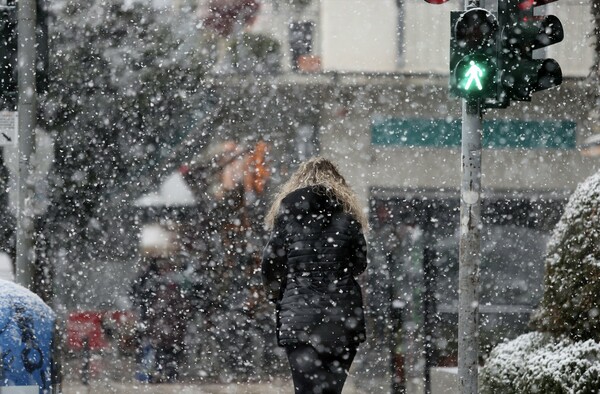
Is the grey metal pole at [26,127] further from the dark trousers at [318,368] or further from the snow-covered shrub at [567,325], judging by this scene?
the snow-covered shrub at [567,325]

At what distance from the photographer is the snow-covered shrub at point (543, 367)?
19.2 ft

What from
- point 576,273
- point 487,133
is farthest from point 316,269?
point 487,133

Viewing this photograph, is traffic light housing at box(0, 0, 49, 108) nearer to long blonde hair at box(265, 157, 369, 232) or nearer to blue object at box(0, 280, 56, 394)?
long blonde hair at box(265, 157, 369, 232)

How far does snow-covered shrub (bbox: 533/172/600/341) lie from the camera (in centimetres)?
611

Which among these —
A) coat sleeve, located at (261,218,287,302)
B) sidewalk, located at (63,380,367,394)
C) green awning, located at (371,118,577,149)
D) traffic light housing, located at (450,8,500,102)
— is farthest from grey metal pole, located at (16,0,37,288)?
green awning, located at (371,118,577,149)

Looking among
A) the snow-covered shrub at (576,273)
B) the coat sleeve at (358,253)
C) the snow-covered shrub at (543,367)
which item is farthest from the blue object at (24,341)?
the snow-covered shrub at (576,273)

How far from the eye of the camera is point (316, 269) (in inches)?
243

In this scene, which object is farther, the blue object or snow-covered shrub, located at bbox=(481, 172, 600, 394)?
snow-covered shrub, located at bbox=(481, 172, 600, 394)

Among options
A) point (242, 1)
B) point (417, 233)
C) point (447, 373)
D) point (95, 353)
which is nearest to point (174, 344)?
point (95, 353)

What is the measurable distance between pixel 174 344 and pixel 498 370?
271 inches

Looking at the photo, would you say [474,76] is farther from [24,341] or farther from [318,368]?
[24,341]

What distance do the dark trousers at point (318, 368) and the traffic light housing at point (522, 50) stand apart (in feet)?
6.39

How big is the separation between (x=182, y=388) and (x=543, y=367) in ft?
22.4

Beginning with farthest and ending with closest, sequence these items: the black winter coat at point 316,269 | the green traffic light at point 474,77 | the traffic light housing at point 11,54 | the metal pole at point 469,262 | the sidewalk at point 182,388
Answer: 1. the sidewalk at point 182,388
2. the traffic light housing at point 11,54
3. the green traffic light at point 474,77
4. the metal pole at point 469,262
5. the black winter coat at point 316,269
